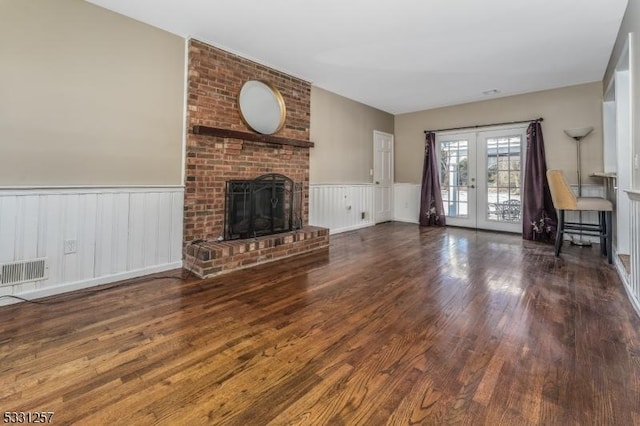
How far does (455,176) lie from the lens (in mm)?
5805

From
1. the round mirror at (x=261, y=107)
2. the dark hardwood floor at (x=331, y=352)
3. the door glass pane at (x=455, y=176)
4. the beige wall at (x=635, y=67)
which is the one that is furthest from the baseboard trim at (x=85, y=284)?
the door glass pane at (x=455, y=176)

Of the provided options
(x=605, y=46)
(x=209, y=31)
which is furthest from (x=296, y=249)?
(x=605, y=46)

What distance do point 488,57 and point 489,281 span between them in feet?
8.75

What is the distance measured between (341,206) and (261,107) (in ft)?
7.01

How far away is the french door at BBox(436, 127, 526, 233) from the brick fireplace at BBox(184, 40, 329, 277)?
316 centimetres

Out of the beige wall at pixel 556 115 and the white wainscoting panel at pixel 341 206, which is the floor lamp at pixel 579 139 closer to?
the beige wall at pixel 556 115

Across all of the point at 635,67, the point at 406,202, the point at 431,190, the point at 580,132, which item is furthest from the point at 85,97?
the point at 580,132

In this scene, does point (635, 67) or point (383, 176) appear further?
point (383, 176)

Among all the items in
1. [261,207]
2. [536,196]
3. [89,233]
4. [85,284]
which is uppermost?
[536,196]

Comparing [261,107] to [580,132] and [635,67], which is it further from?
[580,132]

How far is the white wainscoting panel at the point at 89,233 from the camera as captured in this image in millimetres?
2248

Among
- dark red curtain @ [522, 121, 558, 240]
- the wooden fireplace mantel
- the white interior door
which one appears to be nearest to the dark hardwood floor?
the wooden fireplace mantel

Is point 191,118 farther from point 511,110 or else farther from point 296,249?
point 511,110

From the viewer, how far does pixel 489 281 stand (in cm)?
271
